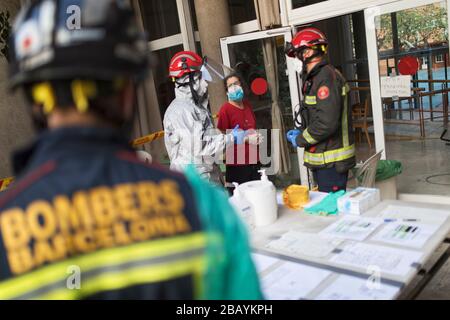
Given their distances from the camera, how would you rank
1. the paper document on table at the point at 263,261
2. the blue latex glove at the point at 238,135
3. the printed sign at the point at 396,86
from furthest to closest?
the printed sign at the point at 396,86, the blue latex glove at the point at 238,135, the paper document on table at the point at 263,261

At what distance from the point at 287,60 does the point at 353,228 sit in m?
3.10

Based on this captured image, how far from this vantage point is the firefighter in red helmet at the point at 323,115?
2.96 meters

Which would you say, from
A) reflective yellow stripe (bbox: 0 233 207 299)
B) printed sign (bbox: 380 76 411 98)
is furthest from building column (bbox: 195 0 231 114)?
reflective yellow stripe (bbox: 0 233 207 299)

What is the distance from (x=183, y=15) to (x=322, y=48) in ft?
10.5

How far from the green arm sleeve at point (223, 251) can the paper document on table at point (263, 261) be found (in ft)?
2.77

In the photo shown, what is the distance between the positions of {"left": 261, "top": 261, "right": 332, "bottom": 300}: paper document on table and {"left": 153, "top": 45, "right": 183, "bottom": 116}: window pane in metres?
4.91

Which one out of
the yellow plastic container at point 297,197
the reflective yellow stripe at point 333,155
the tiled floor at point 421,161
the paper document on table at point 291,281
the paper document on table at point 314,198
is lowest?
the tiled floor at point 421,161

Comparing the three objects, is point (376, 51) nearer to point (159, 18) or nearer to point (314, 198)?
point (314, 198)

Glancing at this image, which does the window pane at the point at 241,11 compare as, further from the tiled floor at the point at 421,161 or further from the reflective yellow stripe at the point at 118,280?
the reflective yellow stripe at the point at 118,280

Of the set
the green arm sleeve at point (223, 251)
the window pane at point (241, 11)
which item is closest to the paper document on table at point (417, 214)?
the green arm sleeve at point (223, 251)

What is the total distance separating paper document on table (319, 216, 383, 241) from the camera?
76.6 inches

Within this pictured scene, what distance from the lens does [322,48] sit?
3027mm
